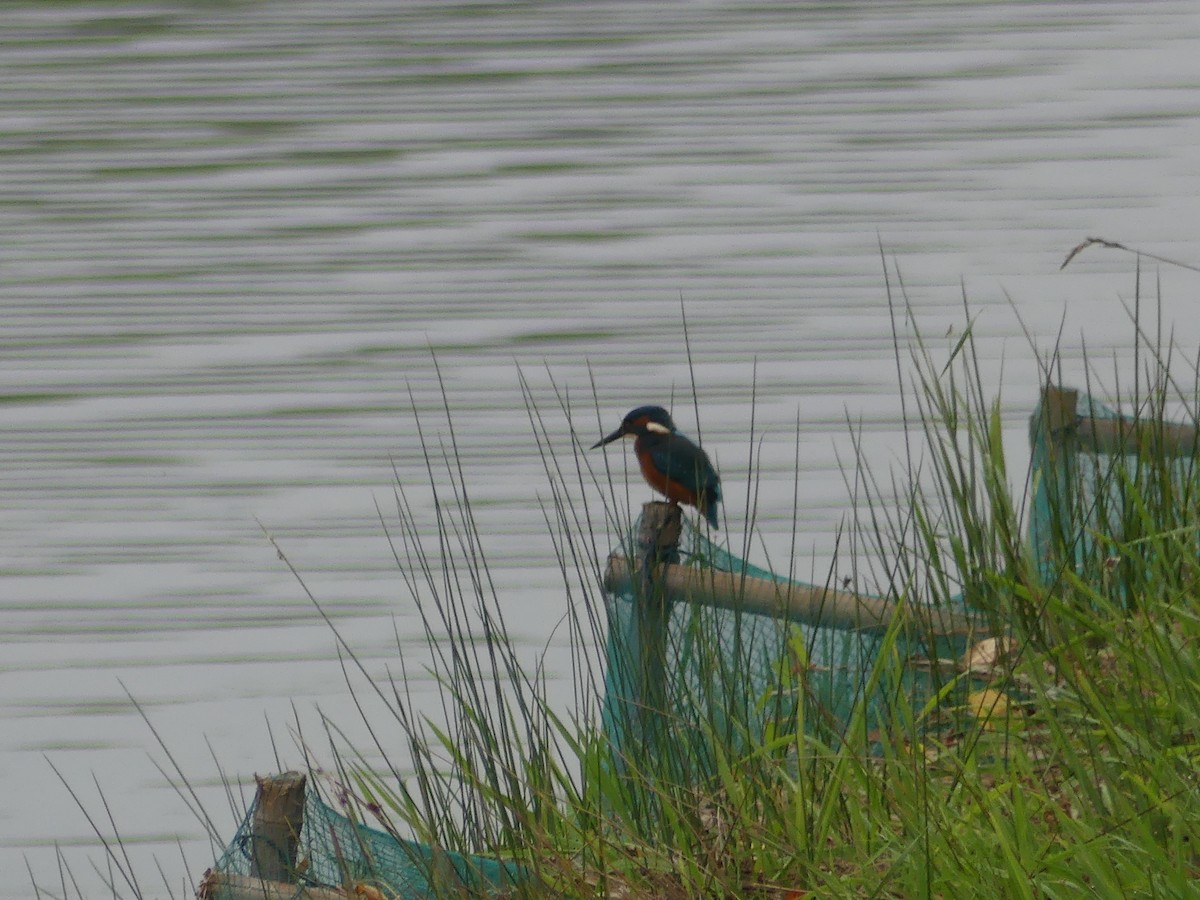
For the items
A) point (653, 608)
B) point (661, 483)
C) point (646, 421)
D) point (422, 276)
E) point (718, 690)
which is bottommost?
point (718, 690)

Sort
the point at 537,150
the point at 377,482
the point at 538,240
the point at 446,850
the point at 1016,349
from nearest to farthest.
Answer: the point at 446,850
the point at 377,482
the point at 1016,349
the point at 538,240
the point at 537,150

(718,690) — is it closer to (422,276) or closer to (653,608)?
(653,608)

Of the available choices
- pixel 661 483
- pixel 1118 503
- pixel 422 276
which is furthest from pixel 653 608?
pixel 422 276

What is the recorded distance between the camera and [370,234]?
6.36 m

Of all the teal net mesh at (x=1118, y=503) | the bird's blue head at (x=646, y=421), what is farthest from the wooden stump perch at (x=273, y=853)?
the bird's blue head at (x=646, y=421)

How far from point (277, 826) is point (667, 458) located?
134cm

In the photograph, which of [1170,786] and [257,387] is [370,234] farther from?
[1170,786]

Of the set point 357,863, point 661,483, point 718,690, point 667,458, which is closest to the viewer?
point 357,863

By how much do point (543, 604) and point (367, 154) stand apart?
149 inches

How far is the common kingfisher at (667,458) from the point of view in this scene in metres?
3.19

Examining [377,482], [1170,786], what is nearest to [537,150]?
[377,482]

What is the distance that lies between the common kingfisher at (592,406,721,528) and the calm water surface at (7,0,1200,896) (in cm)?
58

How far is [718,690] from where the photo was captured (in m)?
2.33

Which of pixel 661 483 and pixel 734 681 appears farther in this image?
pixel 661 483
